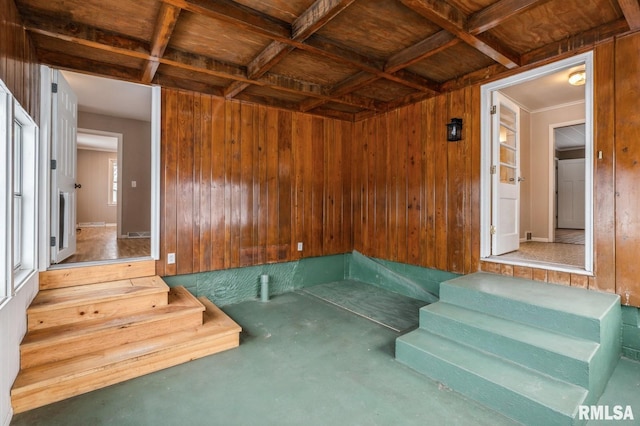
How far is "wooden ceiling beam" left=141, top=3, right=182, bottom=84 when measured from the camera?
6.82ft

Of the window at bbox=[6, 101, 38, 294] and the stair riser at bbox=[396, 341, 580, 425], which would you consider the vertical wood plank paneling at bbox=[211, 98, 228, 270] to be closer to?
the window at bbox=[6, 101, 38, 294]

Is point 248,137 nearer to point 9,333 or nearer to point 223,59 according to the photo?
point 223,59

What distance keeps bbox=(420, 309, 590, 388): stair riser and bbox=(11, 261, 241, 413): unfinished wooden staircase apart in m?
1.67

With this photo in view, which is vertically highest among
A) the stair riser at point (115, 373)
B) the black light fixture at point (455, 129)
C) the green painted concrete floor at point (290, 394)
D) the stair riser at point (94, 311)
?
the black light fixture at point (455, 129)

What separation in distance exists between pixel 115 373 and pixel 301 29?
109 inches

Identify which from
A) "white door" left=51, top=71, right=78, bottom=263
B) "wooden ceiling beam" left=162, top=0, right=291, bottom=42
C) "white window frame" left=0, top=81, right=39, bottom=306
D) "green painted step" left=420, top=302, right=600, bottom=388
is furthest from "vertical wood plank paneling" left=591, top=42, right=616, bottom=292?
"white door" left=51, top=71, right=78, bottom=263

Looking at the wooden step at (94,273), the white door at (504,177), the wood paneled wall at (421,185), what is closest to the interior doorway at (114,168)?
the wooden step at (94,273)

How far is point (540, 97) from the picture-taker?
15.7 ft

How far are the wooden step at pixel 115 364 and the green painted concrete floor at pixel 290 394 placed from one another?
63mm

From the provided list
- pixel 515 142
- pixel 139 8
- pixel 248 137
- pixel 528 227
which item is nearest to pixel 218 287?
pixel 248 137

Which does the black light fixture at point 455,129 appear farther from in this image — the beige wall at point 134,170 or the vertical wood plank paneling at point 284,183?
the beige wall at point 134,170

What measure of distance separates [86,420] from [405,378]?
1954 mm

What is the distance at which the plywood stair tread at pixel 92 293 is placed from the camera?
2355 mm

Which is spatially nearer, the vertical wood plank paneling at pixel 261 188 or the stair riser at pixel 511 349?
the stair riser at pixel 511 349
